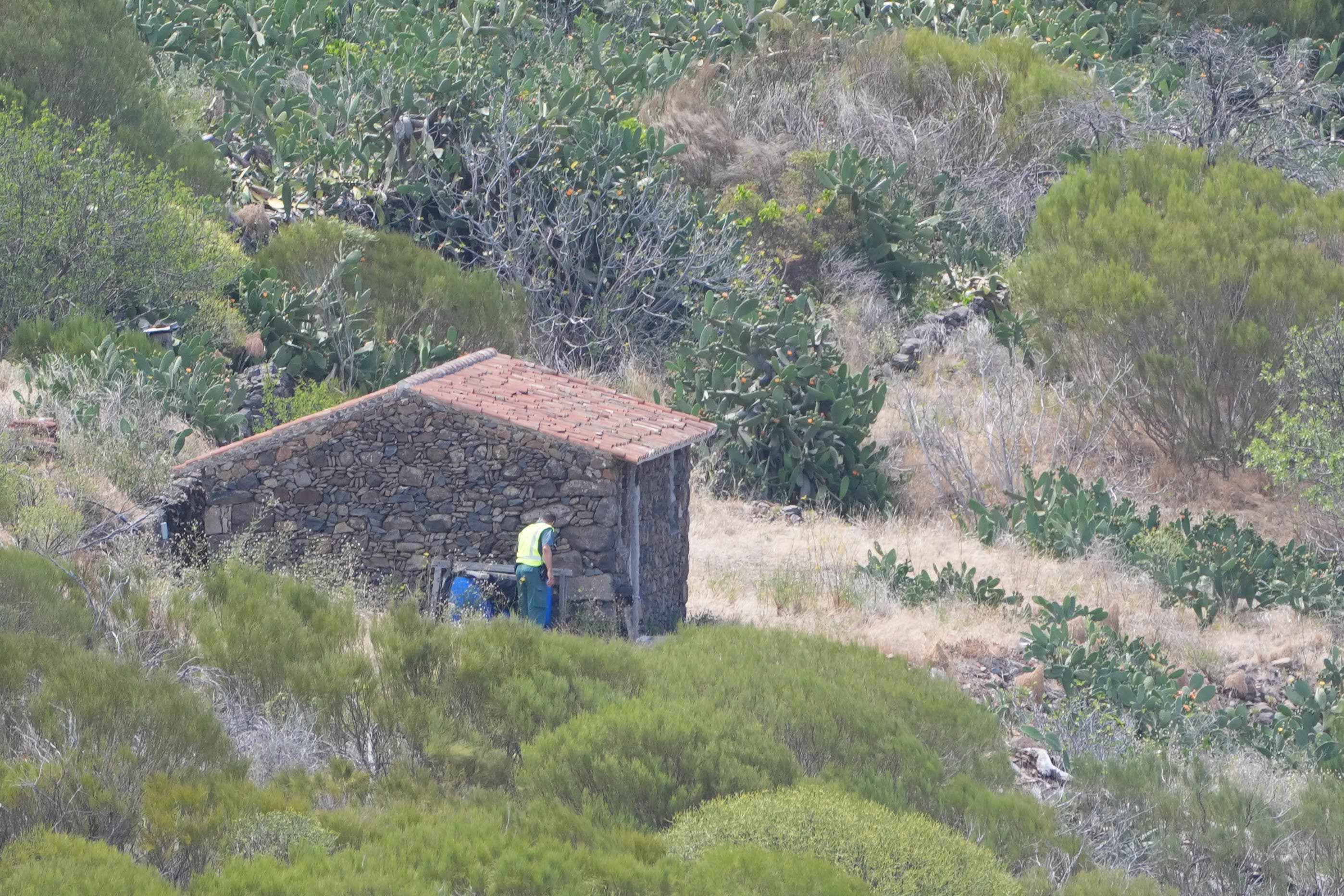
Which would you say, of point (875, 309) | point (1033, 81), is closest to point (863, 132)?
point (1033, 81)

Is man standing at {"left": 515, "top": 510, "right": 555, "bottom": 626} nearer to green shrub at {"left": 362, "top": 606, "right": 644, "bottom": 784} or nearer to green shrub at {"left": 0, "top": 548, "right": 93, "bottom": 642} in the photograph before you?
green shrub at {"left": 362, "top": 606, "right": 644, "bottom": 784}

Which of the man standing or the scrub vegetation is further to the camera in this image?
the man standing

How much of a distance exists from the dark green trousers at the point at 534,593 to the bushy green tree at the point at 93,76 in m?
11.7

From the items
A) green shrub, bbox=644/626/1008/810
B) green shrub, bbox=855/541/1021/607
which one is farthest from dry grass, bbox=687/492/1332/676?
green shrub, bbox=644/626/1008/810

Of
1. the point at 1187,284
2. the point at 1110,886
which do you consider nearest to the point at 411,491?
the point at 1110,886

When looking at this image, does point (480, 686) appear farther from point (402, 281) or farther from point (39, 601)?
point (402, 281)

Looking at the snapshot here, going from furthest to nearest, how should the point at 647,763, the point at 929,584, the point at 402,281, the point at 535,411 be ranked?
the point at 402,281
the point at 929,584
the point at 535,411
the point at 647,763

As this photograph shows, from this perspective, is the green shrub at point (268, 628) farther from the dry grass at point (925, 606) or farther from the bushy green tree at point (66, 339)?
the bushy green tree at point (66, 339)

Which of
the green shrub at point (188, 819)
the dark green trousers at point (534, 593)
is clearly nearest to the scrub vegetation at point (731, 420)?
the green shrub at point (188, 819)

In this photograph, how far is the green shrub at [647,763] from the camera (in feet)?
31.9

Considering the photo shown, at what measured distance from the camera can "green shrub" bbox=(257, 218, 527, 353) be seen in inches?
855

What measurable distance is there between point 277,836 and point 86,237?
12.3m

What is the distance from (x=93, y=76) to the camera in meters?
22.8

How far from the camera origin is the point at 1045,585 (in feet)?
54.1
